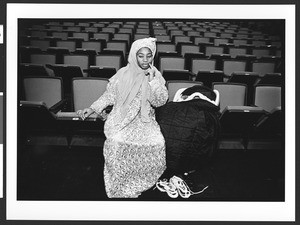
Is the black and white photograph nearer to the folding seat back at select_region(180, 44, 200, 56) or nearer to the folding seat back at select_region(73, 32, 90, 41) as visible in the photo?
the folding seat back at select_region(73, 32, 90, 41)

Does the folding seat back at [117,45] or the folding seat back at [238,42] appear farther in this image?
the folding seat back at [238,42]

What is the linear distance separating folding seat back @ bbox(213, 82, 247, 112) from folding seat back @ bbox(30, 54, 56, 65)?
1.25 m

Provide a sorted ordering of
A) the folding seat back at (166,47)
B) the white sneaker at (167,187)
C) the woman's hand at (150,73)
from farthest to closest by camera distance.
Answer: the folding seat back at (166,47) < the white sneaker at (167,187) < the woman's hand at (150,73)

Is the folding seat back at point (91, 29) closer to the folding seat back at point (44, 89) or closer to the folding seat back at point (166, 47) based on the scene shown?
the folding seat back at point (166, 47)

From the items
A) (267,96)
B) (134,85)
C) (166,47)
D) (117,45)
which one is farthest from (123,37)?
(267,96)

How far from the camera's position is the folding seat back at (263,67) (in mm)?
2828

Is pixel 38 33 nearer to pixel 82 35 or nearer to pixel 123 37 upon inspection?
pixel 82 35

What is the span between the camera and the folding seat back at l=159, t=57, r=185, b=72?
3.06 m

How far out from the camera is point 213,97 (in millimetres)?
2400

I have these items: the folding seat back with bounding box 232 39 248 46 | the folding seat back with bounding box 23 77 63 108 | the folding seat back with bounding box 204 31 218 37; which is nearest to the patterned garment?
the folding seat back with bounding box 23 77 63 108

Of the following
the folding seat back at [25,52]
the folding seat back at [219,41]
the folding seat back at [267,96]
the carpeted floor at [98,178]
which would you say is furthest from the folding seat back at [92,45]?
the folding seat back at [267,96]

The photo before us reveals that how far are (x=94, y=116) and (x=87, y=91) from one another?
28cm

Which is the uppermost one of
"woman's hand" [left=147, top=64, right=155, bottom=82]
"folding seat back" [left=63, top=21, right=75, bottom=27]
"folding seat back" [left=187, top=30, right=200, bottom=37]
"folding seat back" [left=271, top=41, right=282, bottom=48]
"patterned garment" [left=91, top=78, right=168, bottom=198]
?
"folding seat back" [left=187, top=30, right=200, bottom=37]

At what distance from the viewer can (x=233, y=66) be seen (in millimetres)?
3275
